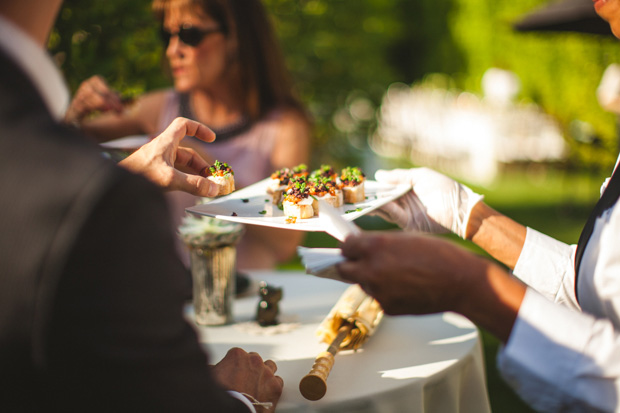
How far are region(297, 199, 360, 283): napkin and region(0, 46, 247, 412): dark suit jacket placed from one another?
0.38m

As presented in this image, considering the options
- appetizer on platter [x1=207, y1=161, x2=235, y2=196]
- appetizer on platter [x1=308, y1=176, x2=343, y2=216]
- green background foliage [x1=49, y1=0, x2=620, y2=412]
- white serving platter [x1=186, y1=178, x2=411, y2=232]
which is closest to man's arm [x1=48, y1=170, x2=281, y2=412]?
white serving platter [x1=186, y1=178, x2=411, y2=232]

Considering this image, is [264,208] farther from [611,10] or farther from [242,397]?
[611,10]

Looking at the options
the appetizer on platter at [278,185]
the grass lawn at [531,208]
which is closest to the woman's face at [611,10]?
the appetizer on platter at [278,185]

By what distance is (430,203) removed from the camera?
6.31 ft

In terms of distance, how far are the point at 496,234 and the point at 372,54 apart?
5030 millimetres

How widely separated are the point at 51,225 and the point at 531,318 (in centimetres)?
96

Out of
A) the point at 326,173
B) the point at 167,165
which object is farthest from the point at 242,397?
the point at 326,173

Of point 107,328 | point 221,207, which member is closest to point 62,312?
point 107,328

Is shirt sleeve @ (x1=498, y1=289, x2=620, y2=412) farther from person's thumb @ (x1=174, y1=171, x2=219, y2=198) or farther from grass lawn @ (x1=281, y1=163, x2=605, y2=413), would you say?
grass lawn @ (x1=281, y1=163, x2=605, y2=413)

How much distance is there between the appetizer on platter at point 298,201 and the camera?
63.2 inches

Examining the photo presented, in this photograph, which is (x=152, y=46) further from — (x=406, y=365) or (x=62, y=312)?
(x=62, y=312)

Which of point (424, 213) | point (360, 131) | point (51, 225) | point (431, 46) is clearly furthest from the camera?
point (431, 46)

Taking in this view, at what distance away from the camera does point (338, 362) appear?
5.08ft

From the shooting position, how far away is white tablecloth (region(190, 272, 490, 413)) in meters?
1.36
